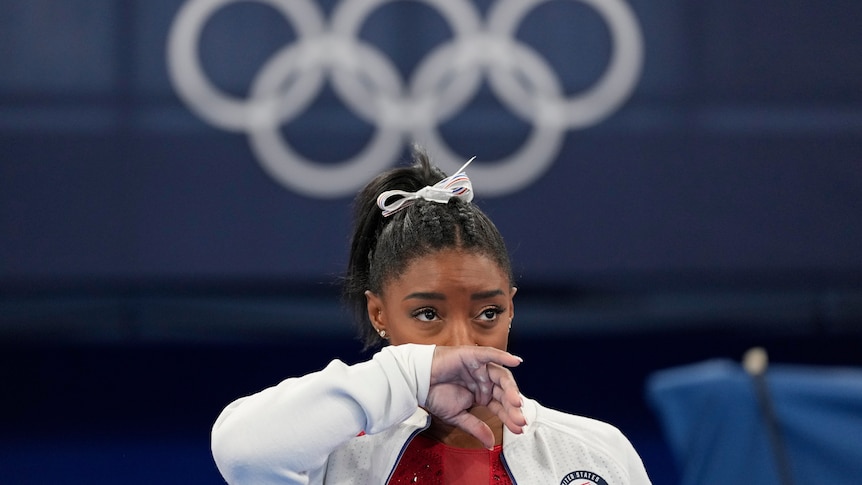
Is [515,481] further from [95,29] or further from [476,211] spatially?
[95,29]

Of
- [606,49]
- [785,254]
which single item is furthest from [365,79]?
[785,254]

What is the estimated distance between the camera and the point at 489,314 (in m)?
2.03

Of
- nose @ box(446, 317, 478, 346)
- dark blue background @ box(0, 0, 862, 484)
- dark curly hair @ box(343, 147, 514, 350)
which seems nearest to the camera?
nose @ box(446, 317, 478, 346)

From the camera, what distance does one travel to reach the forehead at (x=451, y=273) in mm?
2012

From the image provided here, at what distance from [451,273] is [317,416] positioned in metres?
0.37

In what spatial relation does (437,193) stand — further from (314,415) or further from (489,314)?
(314,415)

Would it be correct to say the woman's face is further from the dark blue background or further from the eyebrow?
the dark blue background

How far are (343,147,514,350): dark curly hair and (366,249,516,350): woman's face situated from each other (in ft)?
0.10

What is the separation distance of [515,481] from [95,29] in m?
2.66

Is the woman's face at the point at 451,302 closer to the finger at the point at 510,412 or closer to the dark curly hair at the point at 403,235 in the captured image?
the dark curly hair at the point at 403,235

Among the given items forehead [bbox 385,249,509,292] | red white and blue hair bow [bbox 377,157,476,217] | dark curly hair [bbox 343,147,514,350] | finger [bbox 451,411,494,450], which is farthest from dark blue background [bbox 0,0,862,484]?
finger [bbox 451,411,494,450]

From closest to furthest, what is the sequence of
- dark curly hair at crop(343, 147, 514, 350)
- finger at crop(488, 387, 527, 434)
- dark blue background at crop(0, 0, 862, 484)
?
finger at crop(488, 387, 527, 434), dark curly hair at crop(343, 147, 514, 350), dark blue background at crop(0, 0, 862, 484)

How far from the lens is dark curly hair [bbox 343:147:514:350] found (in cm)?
209

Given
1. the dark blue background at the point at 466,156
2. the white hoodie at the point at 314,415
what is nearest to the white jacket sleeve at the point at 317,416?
the white hoodie at the point at 314,415
